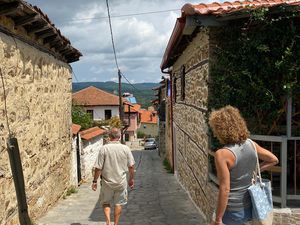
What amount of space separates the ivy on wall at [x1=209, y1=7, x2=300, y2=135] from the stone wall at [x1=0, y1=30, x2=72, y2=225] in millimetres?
2907

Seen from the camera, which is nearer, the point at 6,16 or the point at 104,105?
the point at 6,16

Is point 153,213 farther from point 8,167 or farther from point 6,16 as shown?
point 6,16

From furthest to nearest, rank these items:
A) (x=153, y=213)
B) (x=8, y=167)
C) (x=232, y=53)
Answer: (x=153, y=213), (x=232, y=53), (x=8, y=167)

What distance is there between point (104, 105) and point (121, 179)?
45.3 metres

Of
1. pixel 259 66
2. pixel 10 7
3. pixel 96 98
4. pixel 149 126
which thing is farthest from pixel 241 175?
pixel 149 126

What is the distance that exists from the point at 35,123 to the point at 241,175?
461cm

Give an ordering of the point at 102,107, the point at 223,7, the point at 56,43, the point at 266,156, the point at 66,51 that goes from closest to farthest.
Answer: the point at 266,156 < the point at 223,7 < the point at 56,43 < the point at 66,51 < the point at 102,107

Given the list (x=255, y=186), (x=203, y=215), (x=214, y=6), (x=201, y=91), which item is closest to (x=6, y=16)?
(x=214, y=6)

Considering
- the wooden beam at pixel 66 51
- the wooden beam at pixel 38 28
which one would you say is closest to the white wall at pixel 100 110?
the wooden beam at pixel 66 51

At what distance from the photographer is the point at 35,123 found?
7.09 m

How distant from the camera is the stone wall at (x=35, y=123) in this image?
17.7 feet

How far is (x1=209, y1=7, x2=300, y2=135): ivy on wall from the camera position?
5.38 meters

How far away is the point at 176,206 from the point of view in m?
8.61

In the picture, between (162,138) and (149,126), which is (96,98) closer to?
(162,138)
